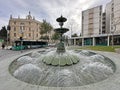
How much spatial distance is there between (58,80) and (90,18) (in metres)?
62.6

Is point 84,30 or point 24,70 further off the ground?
point 84,30

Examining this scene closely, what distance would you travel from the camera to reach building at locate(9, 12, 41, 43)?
57.1 m

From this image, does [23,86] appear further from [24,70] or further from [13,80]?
[24,70]

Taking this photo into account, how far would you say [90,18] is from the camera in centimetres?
6375

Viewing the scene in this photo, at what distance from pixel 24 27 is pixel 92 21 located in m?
36.6

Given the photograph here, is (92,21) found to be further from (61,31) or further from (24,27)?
(61,31)

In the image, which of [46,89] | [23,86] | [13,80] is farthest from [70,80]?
[13,80]

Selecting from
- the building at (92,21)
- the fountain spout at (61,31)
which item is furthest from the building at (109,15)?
the fountain spout at (61,31)

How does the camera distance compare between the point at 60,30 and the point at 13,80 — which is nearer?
the point at 13,80

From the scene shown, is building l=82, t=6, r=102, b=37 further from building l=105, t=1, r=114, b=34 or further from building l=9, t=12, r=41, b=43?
building l=9, t=12, r=41, b=43

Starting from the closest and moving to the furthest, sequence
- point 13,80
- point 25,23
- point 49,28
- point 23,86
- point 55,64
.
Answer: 1. point 23,86
2. point 13,80
3. point 55,64
4. point 49,28
5. point 25,23

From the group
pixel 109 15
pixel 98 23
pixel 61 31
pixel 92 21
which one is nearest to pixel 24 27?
pixel 92 21

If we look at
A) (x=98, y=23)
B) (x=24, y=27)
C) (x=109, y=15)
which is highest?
(x=109, y=15)

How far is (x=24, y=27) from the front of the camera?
193ft
